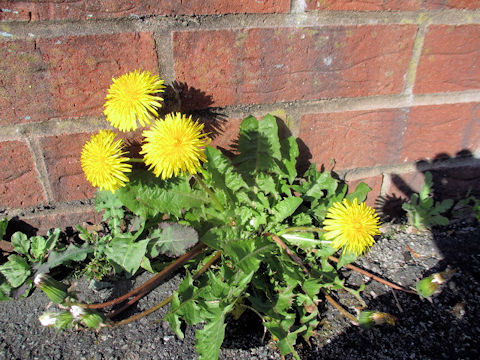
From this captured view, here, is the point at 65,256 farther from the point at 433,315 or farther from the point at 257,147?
the point at 433,315

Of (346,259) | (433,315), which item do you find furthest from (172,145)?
(433,315)

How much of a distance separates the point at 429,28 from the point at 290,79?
46cm

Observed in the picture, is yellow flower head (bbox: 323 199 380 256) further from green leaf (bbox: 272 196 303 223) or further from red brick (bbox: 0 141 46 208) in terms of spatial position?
red brick (bbox: 0 141 46 208)

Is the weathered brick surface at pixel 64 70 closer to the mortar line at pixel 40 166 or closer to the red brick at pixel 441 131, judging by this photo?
the mortar line at pixel 40 166

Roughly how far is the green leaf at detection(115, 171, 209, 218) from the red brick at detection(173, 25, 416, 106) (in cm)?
28

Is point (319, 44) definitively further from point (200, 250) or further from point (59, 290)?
point (59, 290)

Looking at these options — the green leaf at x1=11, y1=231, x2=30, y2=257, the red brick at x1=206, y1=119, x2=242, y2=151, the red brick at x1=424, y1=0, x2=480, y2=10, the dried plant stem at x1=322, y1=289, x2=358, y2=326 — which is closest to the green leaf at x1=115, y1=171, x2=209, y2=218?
the red brick at x1=206, y1=119, x2=242, y2=151

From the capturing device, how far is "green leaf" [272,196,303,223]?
3.43 feet

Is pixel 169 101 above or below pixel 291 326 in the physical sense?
above

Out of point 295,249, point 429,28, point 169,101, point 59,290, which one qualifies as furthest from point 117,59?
point 429,28

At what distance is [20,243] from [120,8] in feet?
2.55

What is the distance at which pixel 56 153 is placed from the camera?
3.28 feet

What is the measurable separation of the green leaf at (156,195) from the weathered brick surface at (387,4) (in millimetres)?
633

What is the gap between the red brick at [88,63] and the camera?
0.88 meters
